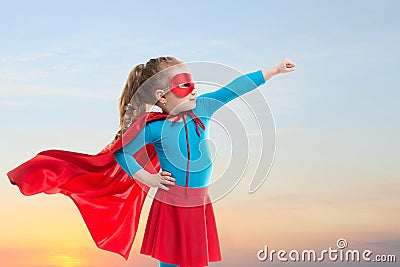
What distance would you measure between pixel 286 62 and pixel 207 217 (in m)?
0.76

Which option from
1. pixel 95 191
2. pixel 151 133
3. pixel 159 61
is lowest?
pixel 95 191

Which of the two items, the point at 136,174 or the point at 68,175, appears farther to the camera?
the point at 68,175

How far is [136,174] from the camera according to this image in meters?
3.10

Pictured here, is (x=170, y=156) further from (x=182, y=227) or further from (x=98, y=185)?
(x=98, y=185)

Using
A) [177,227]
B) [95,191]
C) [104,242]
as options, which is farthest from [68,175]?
[177,227]

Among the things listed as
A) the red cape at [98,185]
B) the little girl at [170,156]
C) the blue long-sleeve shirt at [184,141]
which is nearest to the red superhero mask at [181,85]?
the little girl at [170,156]

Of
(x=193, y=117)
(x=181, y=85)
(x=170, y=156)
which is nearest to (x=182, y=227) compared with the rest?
(x=170, y=156)

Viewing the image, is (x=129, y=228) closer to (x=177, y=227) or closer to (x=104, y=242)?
(x=104, y=242)

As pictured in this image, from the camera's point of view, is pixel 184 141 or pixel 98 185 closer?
pixel 184 141

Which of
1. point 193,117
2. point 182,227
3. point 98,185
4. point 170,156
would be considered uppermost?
point 193,117

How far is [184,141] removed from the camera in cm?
308

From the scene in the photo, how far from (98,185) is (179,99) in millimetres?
602

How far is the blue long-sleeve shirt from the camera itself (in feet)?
10.1

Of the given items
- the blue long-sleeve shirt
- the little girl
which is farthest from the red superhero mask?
the blue long-sleeve shirt
